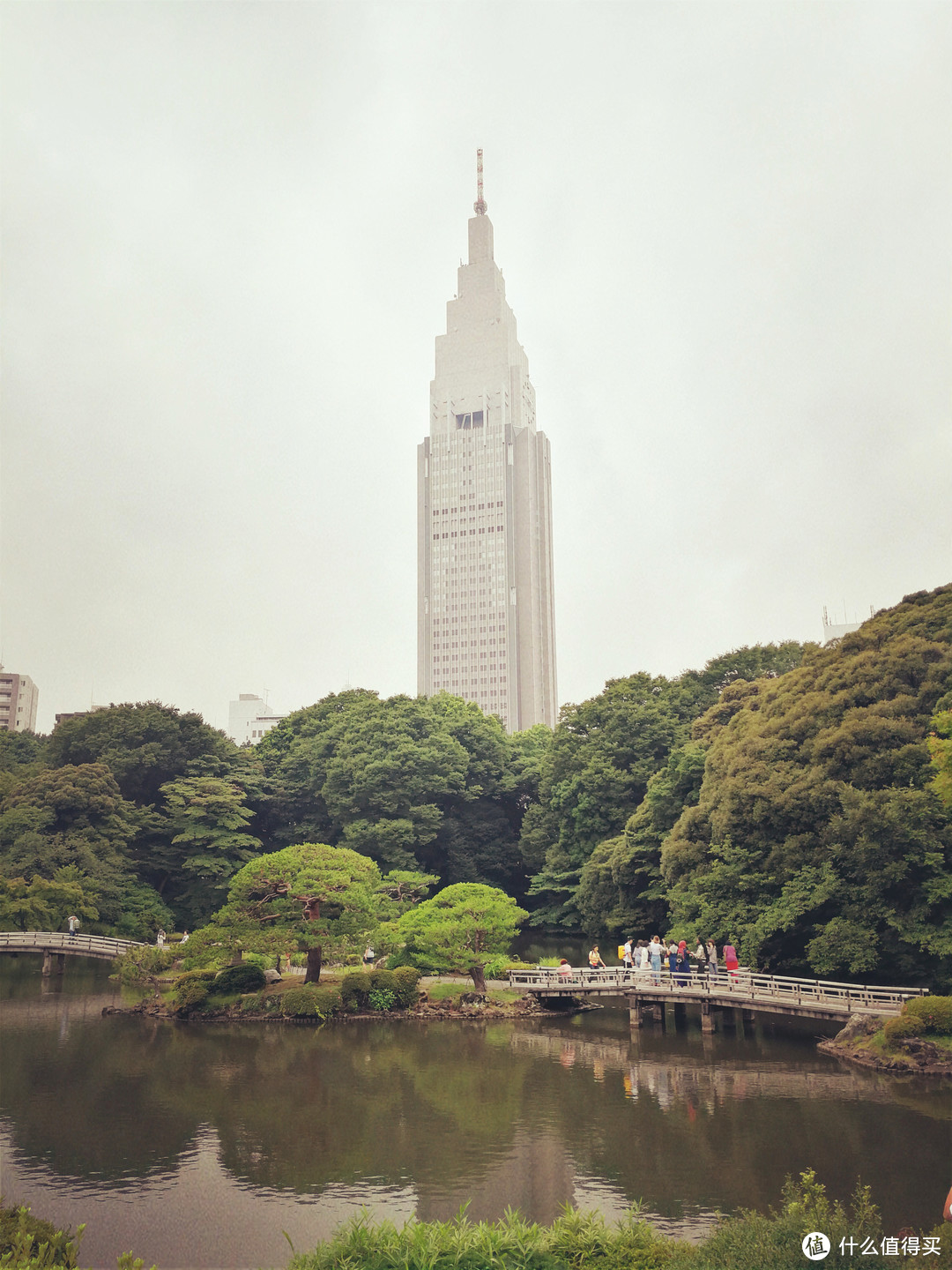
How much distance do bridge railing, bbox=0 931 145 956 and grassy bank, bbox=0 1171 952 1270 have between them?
22.5 m

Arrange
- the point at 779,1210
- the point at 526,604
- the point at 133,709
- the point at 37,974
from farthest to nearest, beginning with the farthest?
1. the point at 526,604
2. the point at 133,709
3. the point at 37,974
4. the point at 779,1210

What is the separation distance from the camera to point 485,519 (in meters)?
97.4

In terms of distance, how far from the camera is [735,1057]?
18.5m

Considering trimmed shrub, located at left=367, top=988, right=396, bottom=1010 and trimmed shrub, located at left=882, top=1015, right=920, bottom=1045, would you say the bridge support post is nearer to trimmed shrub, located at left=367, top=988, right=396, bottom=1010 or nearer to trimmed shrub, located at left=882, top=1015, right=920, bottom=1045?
trimmed shrub, located at left=367, top=988, right=396, bottom=1010

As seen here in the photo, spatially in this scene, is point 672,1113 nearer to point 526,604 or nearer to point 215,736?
point 215,736

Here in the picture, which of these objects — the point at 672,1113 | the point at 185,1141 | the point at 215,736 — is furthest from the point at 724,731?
the point at 215,736

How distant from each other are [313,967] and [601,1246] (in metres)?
18.3

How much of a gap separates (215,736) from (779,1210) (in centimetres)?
3504

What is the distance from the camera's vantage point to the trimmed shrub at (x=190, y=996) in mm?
23453

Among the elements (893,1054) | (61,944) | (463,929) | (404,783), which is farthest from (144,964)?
(893,1054)

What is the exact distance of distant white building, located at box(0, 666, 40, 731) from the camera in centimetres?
9369

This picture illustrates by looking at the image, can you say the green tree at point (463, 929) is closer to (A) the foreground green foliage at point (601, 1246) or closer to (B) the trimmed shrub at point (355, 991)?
(B) the trimmed shrub at point (355, 991)
